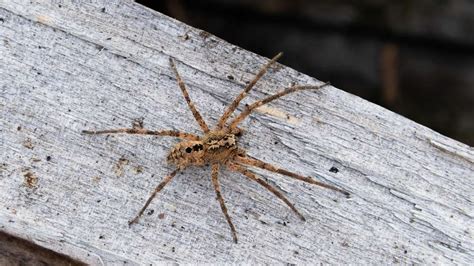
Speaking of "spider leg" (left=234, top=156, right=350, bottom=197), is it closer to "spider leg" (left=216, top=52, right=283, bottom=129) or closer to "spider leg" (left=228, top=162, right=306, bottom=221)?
"spider leg" (left=228, top=162, right=306, bottom=221)

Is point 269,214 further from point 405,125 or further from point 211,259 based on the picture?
point 405,125

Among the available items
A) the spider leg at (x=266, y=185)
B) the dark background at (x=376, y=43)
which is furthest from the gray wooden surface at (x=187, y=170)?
the dark background at (x=376, y=43)

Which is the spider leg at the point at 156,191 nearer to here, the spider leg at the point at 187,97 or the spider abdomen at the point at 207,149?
the spider abdomen at the point at 207,149

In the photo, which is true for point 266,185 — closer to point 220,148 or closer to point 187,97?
point 220,148

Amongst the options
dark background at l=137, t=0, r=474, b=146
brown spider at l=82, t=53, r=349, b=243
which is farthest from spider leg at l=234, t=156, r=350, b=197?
dark background at l=137, t=0, r=474, b=146

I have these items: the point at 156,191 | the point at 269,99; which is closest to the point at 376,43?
the point at 269,99
